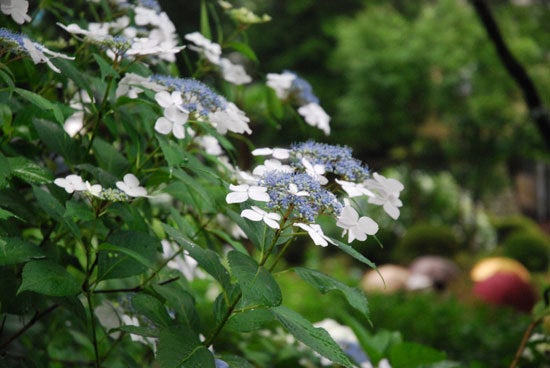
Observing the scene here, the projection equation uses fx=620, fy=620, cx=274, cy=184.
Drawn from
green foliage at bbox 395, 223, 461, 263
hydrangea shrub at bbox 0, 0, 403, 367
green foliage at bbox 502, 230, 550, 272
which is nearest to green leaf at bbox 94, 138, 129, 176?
hydrangea shrub at bbox 0, 0, 403, 367

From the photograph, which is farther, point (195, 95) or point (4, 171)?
point (195, 95)

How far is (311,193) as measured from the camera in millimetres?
982

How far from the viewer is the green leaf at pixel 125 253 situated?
1.14 m

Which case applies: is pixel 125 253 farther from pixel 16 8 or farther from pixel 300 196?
pixel 16 8

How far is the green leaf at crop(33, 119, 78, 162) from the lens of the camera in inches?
48.4

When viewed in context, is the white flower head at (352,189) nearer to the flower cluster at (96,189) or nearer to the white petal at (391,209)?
the white petal at (391,209)

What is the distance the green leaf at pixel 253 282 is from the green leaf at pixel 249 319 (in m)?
0.14

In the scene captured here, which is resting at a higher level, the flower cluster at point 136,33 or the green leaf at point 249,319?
the flower cluster at point 136,33

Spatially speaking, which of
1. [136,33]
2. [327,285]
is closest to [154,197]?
[327,285]

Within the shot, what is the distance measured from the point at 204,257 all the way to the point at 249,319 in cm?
16

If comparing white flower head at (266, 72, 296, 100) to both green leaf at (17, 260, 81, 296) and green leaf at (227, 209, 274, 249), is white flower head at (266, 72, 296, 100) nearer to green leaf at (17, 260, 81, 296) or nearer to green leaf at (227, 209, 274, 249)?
green leaf at (227, 209, 274, 249)

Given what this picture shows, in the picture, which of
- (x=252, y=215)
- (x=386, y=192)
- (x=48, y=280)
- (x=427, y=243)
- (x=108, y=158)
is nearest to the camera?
(x=252, y=215)

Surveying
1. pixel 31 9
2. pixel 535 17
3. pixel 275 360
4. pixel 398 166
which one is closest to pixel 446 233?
pixel 535 17

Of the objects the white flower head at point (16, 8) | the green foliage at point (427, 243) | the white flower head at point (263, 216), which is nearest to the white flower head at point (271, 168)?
the white flower head at point (263, 216)
